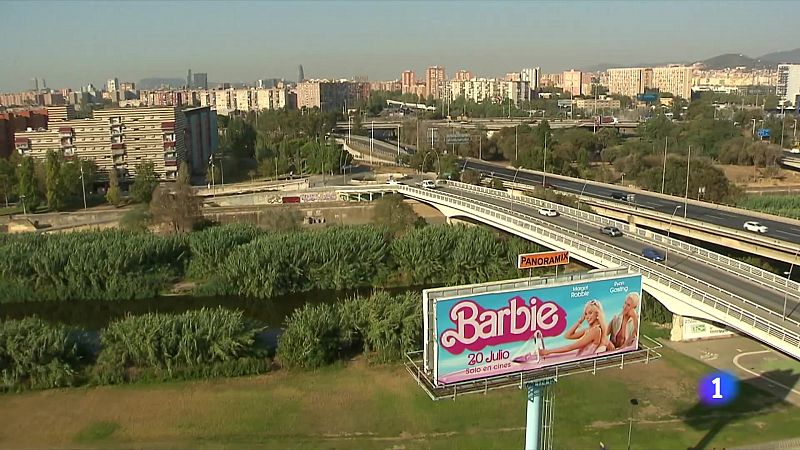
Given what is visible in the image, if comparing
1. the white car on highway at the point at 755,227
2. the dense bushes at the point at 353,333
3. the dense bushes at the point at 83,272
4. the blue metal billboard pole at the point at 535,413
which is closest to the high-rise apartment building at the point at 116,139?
the dense bushes at the point at 83,272

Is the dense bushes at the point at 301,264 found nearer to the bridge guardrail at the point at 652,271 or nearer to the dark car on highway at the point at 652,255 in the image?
the bridge guardrail at the point at 652,271

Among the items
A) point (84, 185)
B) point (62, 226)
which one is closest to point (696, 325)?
point (62, 226)

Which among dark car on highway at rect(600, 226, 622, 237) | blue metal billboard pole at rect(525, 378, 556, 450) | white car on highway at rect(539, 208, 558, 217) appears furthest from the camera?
white car on highway at rect(539, 208, 558, 217)

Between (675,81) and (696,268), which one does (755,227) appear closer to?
(696,268)

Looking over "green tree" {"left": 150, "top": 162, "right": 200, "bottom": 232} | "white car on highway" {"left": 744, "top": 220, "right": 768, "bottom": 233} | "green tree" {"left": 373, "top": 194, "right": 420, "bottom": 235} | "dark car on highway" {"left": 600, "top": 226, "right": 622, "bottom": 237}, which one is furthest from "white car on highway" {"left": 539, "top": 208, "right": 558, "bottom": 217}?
"green tree" {"left": 150, "top": 162, "right": 200, "bottom": 232}

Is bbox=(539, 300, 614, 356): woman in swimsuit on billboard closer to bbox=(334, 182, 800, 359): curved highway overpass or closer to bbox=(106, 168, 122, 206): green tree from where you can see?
bbox=(334, 182, 800, 359): curved highway overpass
